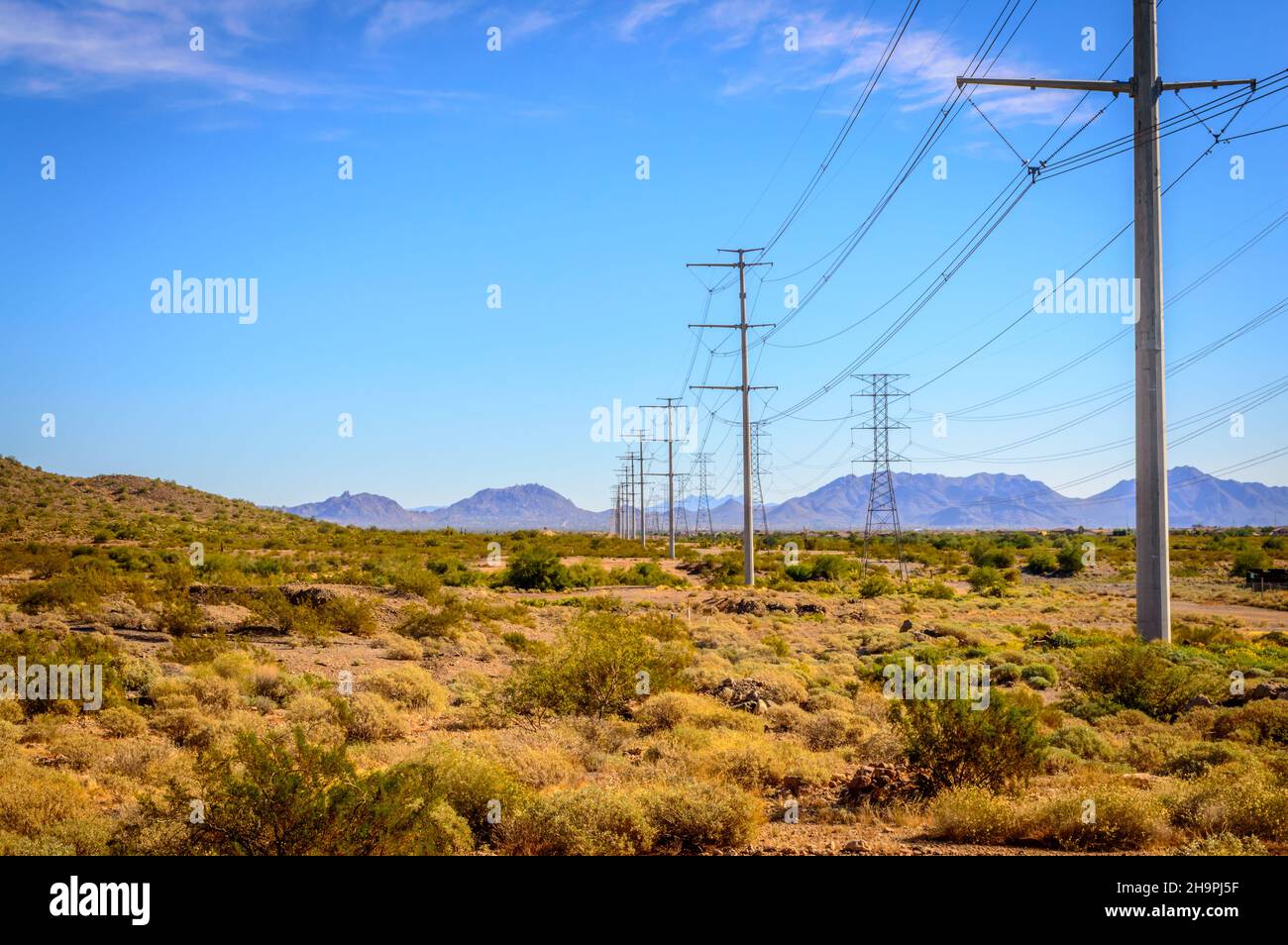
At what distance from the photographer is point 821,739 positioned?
49.8 ft

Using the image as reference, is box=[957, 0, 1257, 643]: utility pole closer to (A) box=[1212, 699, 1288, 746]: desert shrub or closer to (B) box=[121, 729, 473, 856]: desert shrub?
(A) box=[1212, 699, 1288, 746]: desert shrub

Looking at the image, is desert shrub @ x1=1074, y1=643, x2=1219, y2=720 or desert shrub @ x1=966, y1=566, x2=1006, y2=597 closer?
desert shrub @ x1=1074, y1=643, x2=1219, y2=720

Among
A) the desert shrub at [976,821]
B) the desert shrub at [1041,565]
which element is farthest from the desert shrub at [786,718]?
the desert shrub at [1041,565]

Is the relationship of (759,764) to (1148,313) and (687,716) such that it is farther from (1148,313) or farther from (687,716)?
(1148,313)

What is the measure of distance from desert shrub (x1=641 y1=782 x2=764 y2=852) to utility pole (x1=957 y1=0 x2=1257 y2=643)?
453 inches

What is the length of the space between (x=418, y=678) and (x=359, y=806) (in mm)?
10709

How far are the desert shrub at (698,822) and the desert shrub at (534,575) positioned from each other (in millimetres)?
40593

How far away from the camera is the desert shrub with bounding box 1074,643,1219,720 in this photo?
56.4 feet

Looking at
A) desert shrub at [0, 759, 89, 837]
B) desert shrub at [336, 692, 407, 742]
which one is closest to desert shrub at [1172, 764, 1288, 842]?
desert shrub at [336, 692, 407, 742]

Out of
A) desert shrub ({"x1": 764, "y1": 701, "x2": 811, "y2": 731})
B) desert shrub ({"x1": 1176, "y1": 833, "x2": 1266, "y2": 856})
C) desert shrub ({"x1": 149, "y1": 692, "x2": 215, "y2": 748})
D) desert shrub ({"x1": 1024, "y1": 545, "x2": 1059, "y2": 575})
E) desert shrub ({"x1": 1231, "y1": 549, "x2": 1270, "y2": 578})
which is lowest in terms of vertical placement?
desert shrub ({"x1": 1024, "y1": 545, "x2": 1059, "y2": 575})

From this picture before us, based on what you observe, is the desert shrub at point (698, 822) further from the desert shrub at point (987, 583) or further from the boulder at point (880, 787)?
the desert shrub at point (987, 583)

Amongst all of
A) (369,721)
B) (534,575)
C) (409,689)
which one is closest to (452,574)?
(534,575)

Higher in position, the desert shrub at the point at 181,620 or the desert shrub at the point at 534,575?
the desert shrub at the point at 181,620

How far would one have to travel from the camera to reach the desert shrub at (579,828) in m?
9.14
